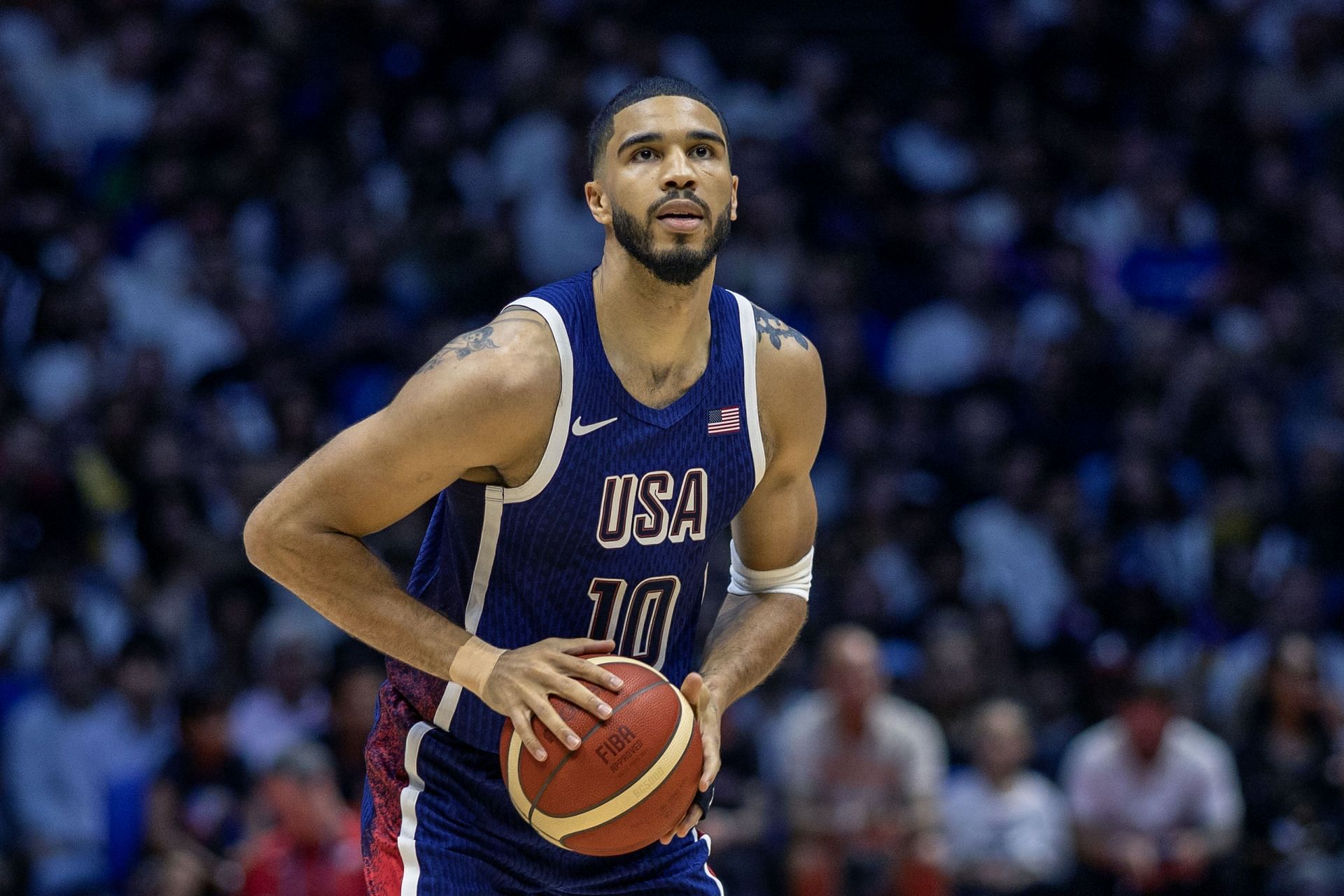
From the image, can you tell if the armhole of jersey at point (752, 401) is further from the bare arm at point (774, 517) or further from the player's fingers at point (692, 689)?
the player's fingers at point (692, 689)

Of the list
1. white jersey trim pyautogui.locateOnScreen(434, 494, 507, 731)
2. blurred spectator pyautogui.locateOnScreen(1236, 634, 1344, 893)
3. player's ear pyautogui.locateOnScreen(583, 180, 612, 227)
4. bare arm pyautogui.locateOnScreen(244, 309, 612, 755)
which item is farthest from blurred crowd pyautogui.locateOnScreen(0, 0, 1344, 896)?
player's ear pyautogui.locateOnScreen(583, 180, 612, 227)

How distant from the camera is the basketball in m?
3.51

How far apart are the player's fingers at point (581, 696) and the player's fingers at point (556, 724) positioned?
40mm

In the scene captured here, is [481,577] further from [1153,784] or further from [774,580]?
[1153,784]

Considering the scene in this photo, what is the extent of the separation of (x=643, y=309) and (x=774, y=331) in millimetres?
419

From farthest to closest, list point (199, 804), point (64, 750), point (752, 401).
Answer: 1. point (64, 750)
2. point (199, 804)
3. point (752, 401)

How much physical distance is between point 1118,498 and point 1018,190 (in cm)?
269

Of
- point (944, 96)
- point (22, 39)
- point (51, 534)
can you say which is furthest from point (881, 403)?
point (22, 39)

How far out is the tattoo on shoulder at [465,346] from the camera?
367cm

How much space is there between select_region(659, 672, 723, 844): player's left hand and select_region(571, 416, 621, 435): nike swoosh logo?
22.8 inches

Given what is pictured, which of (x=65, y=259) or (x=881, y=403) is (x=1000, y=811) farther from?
(x=65, y=259)

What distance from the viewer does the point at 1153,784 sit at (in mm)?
8203

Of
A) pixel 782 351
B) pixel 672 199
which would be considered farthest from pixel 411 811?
pixel 672 199

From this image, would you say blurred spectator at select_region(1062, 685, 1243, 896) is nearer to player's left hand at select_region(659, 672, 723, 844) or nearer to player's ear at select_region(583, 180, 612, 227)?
player's left hand at select_region(659, 672, 723, 844)
